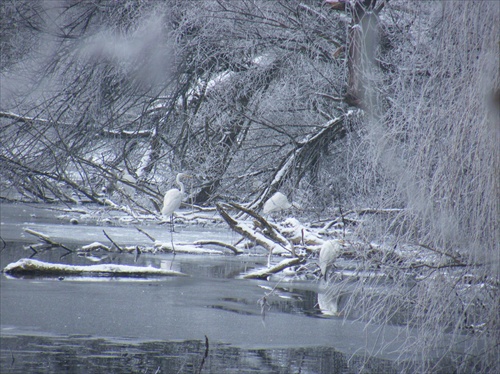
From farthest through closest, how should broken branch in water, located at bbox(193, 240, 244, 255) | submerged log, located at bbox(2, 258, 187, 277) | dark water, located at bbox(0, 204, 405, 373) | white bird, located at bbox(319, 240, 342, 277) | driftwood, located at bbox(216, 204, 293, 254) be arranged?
broken branch in water, located at bbox(193, 240, 244, 255), driftwood, located at bbox(216, 204, 293, 254), submerged log, located at bbox(2, 258, 187, 277), white bird, located at bbox(319, 240, 342, 277), dark water, located at bbox(0, 204, 405, 373)

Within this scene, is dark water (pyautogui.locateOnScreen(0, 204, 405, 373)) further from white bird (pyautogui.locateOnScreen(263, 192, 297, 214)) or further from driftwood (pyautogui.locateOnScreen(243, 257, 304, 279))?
white bird (pyautogui.locateOnScreen(263, 192, 297, 214))

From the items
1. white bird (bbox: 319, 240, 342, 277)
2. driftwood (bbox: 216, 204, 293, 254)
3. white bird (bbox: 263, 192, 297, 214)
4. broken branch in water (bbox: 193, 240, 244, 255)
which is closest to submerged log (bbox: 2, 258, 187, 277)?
driftwood (bbox: 216, 204, 293, 254)

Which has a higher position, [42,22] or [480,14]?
[42,22]

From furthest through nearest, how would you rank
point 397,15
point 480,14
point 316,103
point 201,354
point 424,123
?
point 316,103
point 397,15
point 201,354
point 424,123
point 480,14

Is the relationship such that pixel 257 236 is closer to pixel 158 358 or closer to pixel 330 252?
pixel 330 252

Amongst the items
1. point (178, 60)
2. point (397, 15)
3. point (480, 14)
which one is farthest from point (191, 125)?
point (480, 14)

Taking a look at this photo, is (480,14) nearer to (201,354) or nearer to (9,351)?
(201,354)

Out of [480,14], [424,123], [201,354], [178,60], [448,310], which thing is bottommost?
[201,354]

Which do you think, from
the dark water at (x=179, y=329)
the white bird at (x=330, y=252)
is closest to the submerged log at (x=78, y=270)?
the dark water at (x=179, y=329)

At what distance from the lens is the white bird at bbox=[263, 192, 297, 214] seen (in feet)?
31.3

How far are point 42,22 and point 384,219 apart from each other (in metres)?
7.59

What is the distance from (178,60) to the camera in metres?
10.6

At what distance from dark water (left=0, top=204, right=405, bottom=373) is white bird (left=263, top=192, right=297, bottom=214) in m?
1.26

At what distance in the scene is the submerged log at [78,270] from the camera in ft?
24.8
